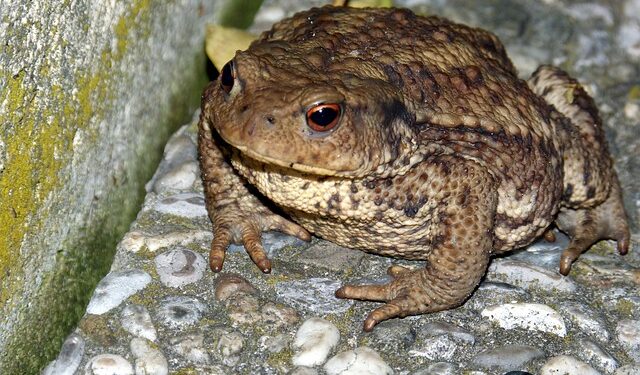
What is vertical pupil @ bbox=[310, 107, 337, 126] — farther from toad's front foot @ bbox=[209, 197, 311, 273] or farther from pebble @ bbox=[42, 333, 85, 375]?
pebble @ bbox=[42, 333, 85, 375]

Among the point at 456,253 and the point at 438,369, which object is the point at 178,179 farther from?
the point at 438,369

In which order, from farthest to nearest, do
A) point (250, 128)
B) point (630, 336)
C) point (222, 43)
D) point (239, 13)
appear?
point (239, 13)
point (222, 43)
point (630, 336)
point (250, 128)

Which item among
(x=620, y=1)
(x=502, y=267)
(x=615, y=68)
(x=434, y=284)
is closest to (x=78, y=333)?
(x=434, y=284)

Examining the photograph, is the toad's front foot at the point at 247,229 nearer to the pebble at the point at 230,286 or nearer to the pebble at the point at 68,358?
the pebble at the point at 230,286

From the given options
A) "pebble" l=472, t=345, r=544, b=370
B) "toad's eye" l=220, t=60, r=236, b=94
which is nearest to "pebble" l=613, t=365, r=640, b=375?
"pebble" l=472, t=345, r=544, b=370

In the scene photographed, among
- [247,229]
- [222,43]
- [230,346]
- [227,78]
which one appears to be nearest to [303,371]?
[230,346]

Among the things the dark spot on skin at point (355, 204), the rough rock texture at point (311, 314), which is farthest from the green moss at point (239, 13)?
the dark spot on skin at point (355, 204)

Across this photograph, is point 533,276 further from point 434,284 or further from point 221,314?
point 221,314
